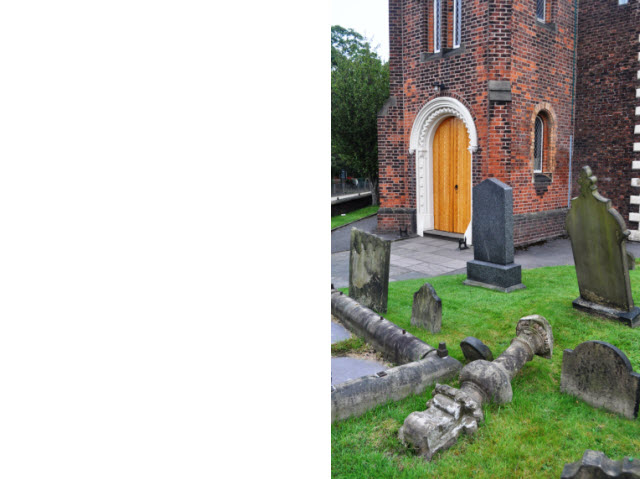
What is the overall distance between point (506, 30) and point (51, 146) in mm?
11673

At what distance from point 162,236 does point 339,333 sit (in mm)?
5286

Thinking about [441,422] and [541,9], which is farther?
[541,9]

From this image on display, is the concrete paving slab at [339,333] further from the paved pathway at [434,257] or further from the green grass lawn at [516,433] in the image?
the paved pathway at [434,257]

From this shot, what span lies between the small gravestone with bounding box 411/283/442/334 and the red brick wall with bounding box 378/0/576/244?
623 cm

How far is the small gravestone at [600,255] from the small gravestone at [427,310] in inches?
74.4

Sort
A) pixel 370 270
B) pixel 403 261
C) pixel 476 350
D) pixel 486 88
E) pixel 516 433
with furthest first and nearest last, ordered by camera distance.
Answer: pixel 486 88
pixel 403 261
pixel 370 270
pixel 476 350
pixel 516 433

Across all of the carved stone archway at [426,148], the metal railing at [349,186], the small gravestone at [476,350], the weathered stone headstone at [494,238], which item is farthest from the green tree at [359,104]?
the small gravestone at [476,350]

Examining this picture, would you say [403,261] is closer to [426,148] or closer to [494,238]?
[494,238]

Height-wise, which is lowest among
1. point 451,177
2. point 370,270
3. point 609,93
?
point 370,270

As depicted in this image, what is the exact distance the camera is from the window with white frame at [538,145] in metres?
11.9

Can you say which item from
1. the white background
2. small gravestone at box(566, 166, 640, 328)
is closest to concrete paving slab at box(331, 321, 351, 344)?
small gravestone at box(566, 166, 640, 328)

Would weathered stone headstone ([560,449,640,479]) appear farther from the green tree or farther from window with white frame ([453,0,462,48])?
the green tree

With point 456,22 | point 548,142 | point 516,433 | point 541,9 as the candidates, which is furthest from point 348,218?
point 516,433

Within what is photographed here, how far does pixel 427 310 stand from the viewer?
560 cm
